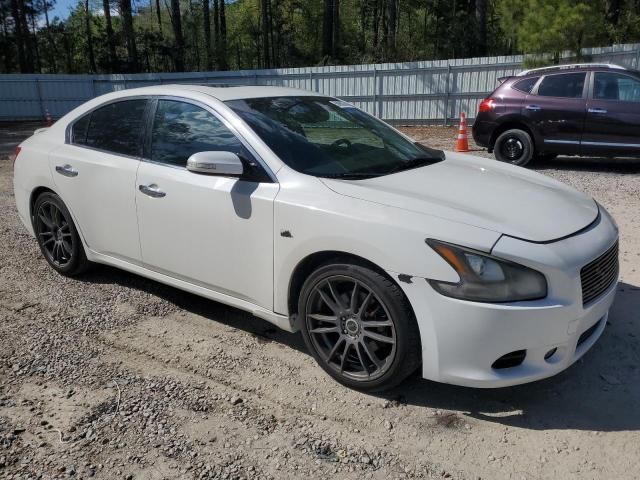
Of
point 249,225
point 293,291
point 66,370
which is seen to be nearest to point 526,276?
point 293,291

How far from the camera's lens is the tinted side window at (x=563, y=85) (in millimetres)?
9031

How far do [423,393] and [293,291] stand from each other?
3.04ft

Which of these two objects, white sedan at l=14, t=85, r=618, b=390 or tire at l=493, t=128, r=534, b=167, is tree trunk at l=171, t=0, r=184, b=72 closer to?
tire at l=493, t=128, r=534, b=167

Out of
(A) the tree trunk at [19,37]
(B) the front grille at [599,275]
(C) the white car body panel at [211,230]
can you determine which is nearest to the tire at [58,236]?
(C) the white car body panel at [211,230]

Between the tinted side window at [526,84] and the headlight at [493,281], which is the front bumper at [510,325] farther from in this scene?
the tinted side window at [526,84]

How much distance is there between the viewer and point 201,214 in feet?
11.2

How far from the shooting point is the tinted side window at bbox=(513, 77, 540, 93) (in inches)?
372

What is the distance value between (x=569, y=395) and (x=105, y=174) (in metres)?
3.36

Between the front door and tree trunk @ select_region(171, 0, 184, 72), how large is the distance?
A: 31415 millimetres

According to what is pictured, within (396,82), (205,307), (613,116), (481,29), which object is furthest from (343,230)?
(481,29)

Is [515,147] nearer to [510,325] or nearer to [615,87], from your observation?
[615,87]

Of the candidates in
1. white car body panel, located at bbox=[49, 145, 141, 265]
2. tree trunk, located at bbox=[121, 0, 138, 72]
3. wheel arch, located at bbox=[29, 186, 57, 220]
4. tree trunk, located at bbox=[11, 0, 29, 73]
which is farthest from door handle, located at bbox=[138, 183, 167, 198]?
tree trunk, located at bbox=[11, 0, 29, 73]

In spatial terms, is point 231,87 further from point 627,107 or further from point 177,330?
point 627,107

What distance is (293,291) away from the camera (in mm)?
3191
